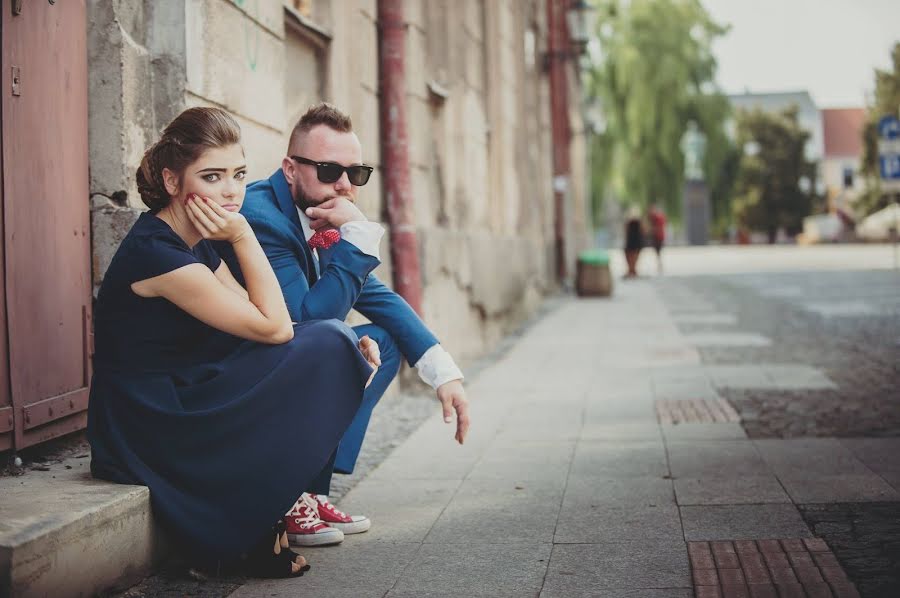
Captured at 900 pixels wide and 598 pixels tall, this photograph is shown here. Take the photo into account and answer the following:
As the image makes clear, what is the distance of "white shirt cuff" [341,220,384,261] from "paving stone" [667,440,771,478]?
1948 millimetres

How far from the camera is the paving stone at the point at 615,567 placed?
3449 mm

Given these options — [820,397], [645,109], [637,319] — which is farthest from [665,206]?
[820,397]

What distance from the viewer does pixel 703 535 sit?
4.02m

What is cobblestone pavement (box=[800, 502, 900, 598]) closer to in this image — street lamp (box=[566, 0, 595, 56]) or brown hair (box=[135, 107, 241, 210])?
brown hair (box=[135, 107, 241, 210])

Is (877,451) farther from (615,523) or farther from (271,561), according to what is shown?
(271,561)

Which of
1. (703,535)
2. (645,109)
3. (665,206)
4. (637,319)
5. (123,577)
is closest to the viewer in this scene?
(123,577)

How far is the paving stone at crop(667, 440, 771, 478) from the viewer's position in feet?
16.7

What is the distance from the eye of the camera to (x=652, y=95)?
115 feet

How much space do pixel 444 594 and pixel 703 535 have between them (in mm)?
1052

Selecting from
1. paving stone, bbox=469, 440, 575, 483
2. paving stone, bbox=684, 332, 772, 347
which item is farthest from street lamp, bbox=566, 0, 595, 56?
paving stone, bbox=469, 440, 575, 483

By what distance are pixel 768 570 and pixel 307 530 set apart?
1.54 meters

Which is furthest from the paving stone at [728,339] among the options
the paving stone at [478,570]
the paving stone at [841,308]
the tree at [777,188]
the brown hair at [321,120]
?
the tree at [777,188]

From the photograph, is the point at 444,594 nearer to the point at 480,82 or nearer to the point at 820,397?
the point at 820,397

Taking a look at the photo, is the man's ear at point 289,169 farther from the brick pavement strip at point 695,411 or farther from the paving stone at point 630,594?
the brick pavement strip at point 695,411
